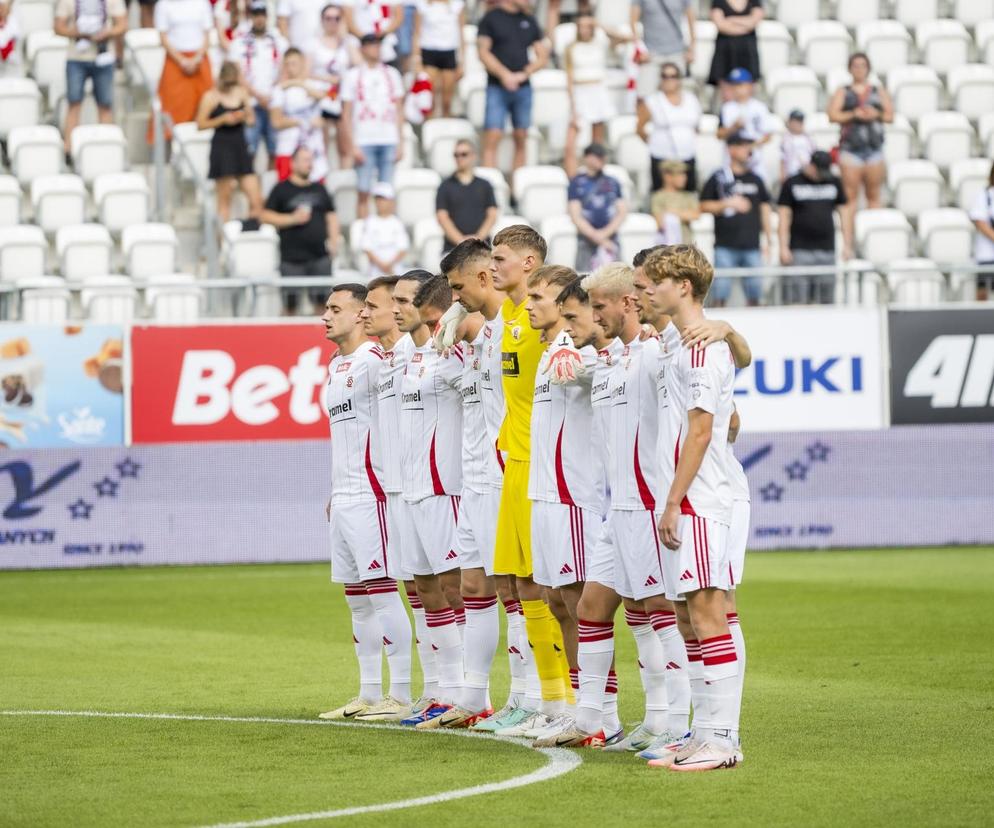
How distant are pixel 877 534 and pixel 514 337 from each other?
39.7 feet

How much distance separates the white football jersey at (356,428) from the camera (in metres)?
10.6

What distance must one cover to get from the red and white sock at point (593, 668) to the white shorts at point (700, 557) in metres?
0.80

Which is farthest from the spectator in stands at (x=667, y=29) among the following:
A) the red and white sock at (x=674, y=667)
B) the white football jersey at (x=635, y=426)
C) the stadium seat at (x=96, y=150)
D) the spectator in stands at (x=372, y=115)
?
the red and white sock at (x=674, y=667)

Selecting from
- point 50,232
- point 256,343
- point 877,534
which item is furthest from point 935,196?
point 50,232

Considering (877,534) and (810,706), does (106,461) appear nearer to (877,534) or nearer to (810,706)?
(877,534)

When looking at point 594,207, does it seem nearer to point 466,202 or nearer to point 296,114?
point 466,202

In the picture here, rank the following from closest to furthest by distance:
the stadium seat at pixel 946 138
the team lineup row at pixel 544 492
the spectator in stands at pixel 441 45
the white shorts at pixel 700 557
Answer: the white shorts at pixel 700 557 → the team lineup row at pixel 544 492 → the spectator in stands at pixel 441 45 → the stadium seat at pixel 946 138

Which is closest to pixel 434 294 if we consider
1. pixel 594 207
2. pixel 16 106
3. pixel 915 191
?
pixel 594 207

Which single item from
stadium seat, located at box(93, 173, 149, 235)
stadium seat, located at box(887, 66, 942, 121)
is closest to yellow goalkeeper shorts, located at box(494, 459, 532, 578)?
stadium seat, located at box(93, 173, 149, 235)

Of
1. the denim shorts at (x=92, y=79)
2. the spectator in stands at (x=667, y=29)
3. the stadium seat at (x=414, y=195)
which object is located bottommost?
the stadium seat at (x=414, y=195)

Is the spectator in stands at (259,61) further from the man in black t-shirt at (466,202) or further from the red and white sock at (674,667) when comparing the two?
the red and white sock at (674,667)

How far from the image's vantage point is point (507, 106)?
899 inches

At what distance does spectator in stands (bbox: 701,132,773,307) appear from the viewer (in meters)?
21.2

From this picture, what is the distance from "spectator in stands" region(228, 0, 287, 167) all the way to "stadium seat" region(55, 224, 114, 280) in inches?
83.0
